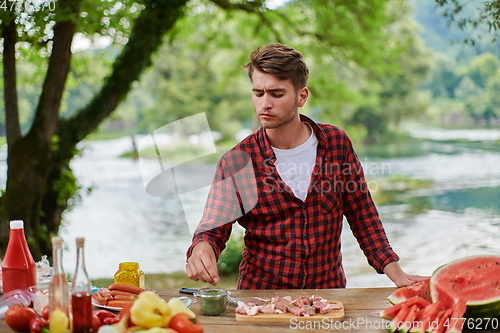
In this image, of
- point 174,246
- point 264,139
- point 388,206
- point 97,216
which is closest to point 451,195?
point 388,206

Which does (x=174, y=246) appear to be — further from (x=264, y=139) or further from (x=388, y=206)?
(x=264, y=139)

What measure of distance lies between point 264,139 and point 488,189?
1257 cm

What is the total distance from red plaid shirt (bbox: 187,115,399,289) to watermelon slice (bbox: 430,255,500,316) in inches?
16.8

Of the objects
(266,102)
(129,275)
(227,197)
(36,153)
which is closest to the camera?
(129,275)

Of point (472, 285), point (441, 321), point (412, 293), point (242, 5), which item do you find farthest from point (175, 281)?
point (441, 321)

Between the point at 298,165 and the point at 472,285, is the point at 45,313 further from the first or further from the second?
the point at 472,285

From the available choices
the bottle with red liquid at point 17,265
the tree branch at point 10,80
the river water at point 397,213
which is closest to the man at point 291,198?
the bottle with red liquid at point 17,265

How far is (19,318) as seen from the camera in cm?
205

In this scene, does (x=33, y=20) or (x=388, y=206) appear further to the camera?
(x=388, y=206)

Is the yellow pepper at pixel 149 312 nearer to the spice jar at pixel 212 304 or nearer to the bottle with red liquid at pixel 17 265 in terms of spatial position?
the spice jar at pixel 212 304

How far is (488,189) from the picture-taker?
14.0m

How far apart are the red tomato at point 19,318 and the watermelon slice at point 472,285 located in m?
1.47

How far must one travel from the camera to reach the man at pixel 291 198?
265 centimetres

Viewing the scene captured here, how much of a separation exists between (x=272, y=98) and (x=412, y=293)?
104 cm
